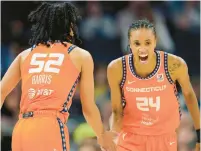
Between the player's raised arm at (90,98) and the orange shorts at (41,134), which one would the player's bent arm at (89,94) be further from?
the orange shorts at (41,134)

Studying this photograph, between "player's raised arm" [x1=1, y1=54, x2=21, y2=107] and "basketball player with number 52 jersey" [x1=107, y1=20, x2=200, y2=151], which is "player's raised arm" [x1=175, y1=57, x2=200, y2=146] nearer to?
"basketball player with number 52 jersey" [x1=107, y1=20, x2=200, y2=151]

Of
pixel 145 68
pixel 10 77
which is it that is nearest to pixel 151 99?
pixel 145 68

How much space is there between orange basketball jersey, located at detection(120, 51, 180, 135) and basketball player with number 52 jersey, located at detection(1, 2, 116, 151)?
0.64 meters

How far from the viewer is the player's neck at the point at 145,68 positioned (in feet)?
17.8

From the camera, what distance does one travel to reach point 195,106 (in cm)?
557

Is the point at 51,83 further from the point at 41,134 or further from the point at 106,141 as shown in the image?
the point at 106,141

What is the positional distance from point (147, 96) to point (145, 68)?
0.26 metres

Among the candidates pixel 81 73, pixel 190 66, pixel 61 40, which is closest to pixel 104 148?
pixel 81 73

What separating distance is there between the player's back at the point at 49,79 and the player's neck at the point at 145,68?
85 cm

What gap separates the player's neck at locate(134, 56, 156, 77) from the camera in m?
5.43

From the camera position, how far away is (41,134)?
4.54m

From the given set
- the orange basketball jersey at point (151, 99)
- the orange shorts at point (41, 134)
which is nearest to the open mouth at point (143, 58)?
the orange basketball jersey at point (151, 99)

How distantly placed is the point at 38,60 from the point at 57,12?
0.43m

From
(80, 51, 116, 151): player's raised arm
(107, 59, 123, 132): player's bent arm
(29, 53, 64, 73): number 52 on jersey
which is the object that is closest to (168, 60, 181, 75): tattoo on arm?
(107, 59, 123, 132): player's bent arm
